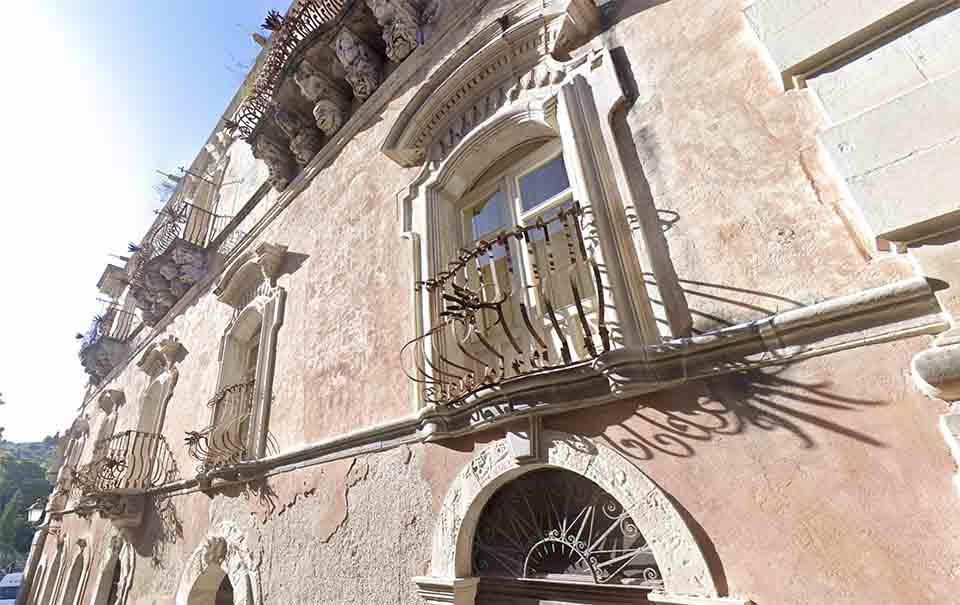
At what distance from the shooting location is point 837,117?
1873 millimetres

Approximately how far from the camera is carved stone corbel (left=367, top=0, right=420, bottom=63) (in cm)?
520

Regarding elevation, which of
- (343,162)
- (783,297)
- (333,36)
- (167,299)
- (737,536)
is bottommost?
(737,536)

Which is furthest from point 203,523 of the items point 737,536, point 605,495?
point 737,536

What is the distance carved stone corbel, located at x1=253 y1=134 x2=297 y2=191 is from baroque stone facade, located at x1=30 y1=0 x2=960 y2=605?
1.58 metres

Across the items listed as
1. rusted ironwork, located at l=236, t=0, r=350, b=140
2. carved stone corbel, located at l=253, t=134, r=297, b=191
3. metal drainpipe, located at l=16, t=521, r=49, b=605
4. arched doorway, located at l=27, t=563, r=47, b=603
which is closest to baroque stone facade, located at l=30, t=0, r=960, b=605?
rusted ironwork, located at l=236, t=0, r=350, b=140

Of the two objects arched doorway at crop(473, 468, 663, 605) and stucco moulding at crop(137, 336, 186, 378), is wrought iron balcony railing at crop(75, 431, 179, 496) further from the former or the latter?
arched doorway at crop(473, 468, 663, 605)

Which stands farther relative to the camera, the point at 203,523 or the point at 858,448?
the point at 203,523

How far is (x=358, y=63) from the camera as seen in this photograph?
5.71 m

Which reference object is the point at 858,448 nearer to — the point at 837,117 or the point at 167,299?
the point at 837,117

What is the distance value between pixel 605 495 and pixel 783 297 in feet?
4.31

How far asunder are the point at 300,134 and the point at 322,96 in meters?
0.75

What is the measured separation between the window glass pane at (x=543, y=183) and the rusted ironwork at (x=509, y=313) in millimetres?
352

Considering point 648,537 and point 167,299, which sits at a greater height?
point 167,299

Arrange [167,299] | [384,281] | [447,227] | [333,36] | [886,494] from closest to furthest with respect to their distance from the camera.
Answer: [886,494] < [447,227] < [384,281] < [333,36] < [167,299]
